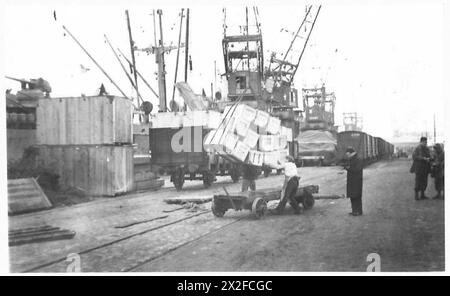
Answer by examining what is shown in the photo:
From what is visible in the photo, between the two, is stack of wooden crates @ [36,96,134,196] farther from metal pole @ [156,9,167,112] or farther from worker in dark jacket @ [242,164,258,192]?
worker in dark jacket @ [242,164,258,192]

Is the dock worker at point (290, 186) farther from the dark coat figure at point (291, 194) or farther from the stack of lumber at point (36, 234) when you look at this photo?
the stack of lumber at point (36, 234)

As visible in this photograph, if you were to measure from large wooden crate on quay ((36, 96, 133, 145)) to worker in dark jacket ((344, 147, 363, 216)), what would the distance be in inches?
308

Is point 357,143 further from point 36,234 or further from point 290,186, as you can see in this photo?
point 36,234

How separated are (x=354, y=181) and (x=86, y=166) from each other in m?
8.34

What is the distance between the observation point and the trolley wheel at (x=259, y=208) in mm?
10469

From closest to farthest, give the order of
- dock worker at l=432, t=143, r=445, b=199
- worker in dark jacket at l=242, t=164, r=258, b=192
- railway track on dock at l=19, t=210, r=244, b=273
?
railway track on dock at l=19, t=210, r=244, b=273 < dock worker at l=432, t=143, r=445, b=199 < worker in dark jacket at l=242, t=164, r=258, b=192

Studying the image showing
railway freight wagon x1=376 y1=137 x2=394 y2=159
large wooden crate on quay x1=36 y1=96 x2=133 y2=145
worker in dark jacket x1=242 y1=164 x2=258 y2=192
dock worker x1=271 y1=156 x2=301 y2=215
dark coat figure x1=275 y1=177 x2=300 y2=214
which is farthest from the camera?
railway freight wagon x1=376 y1=137 x2=394 y2=159

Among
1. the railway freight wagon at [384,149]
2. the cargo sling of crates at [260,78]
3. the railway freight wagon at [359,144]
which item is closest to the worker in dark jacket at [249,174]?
the cargo sling of crates at [260,78]

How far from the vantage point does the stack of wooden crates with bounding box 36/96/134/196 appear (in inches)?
545

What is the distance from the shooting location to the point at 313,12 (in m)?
9.67

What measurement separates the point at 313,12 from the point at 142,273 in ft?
21.2

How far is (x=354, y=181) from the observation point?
10.5 meters

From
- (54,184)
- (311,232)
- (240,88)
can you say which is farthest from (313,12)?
(54,184)

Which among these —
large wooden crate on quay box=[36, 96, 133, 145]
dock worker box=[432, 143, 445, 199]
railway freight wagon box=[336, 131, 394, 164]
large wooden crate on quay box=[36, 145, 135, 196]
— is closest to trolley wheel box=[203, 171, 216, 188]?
large wooden crate on quay box=[36, 145, 135, 196]
